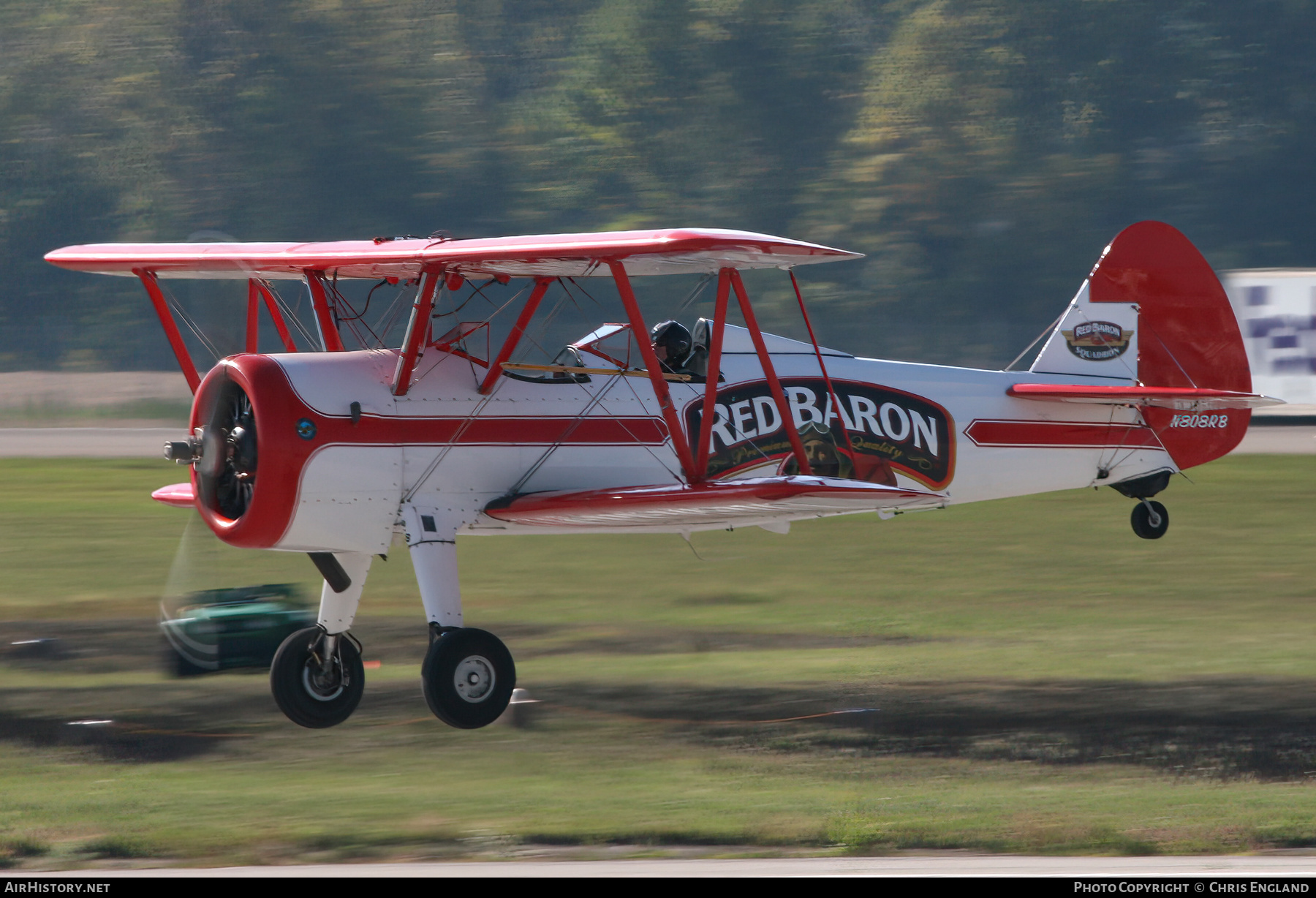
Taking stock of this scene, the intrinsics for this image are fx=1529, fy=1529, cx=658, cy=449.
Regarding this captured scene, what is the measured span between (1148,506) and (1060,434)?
1.51m

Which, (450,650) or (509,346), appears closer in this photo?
(450,650)

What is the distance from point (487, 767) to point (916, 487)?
3.81 metres

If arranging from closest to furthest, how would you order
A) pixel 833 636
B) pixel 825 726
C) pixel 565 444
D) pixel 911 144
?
pixel 565 444, pixel 825 726, pixel 833 636, pixel 911 144

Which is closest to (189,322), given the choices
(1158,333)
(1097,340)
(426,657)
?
(426,657)

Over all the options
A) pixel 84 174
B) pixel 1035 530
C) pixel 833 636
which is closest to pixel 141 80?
pixel 84 174

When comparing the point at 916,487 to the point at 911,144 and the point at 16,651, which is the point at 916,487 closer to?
the point at 16,651

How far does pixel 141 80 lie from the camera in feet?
139

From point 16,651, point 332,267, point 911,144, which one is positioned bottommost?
point 16,651

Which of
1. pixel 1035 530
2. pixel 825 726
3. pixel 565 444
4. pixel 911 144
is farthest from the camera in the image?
pixel 911 144

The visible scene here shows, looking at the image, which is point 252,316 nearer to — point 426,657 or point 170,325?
point 170,325

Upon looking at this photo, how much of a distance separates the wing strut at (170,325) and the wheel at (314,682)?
185 centimetres

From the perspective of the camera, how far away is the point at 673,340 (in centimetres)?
1050

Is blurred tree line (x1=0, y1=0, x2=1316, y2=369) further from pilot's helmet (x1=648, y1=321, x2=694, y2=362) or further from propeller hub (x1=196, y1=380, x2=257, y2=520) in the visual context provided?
propeller hub (x1=196, y1=380, x2=257, y2=520)

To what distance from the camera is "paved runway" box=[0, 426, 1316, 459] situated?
26.2 meters
